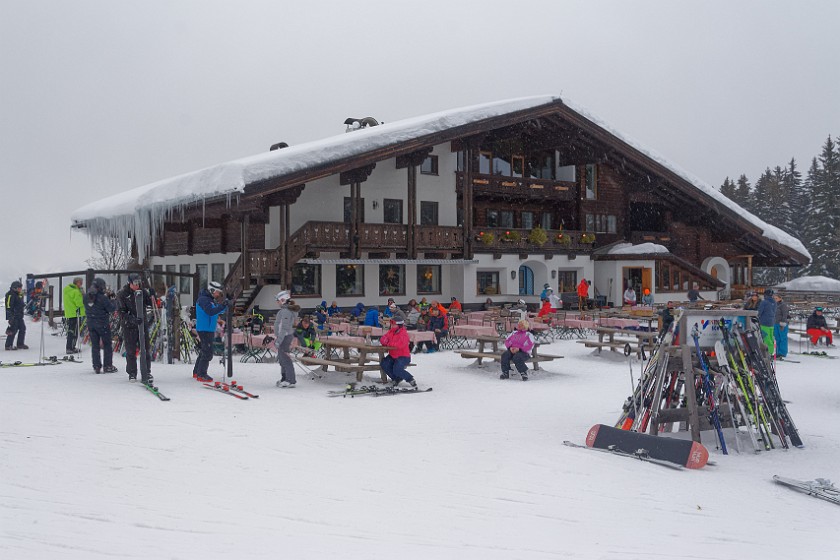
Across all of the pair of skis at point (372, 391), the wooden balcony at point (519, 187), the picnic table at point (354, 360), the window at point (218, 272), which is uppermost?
the wooden balcony at point (519, 187)

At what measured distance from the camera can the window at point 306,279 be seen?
1003 inches

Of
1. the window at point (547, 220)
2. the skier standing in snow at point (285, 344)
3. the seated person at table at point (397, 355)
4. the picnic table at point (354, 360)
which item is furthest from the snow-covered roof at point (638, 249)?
the skier standing in snow at point (285, 344)

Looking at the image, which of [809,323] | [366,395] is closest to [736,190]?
[809,323]

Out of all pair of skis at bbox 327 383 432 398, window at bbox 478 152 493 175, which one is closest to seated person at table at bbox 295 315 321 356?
pair of skis at bbox 327 383 432 398

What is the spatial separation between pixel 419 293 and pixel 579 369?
13.5 meters

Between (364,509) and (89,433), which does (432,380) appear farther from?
(364,509)

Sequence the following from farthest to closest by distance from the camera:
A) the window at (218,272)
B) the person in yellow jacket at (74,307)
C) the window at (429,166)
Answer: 1. the window at (429,166)
2. the window at (218,272)
3. the person in yellow jacket at (74,307)

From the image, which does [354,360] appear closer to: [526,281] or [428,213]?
[428,213]

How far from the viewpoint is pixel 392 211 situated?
28.2 m

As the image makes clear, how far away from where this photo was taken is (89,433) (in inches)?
320

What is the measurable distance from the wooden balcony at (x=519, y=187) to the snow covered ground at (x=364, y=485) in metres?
20.3

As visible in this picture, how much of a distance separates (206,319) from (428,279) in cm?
1722

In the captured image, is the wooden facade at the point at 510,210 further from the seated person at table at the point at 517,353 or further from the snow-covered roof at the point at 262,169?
the seated person at table at the point at 517,353

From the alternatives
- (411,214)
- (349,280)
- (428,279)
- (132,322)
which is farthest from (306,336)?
(428,279)
